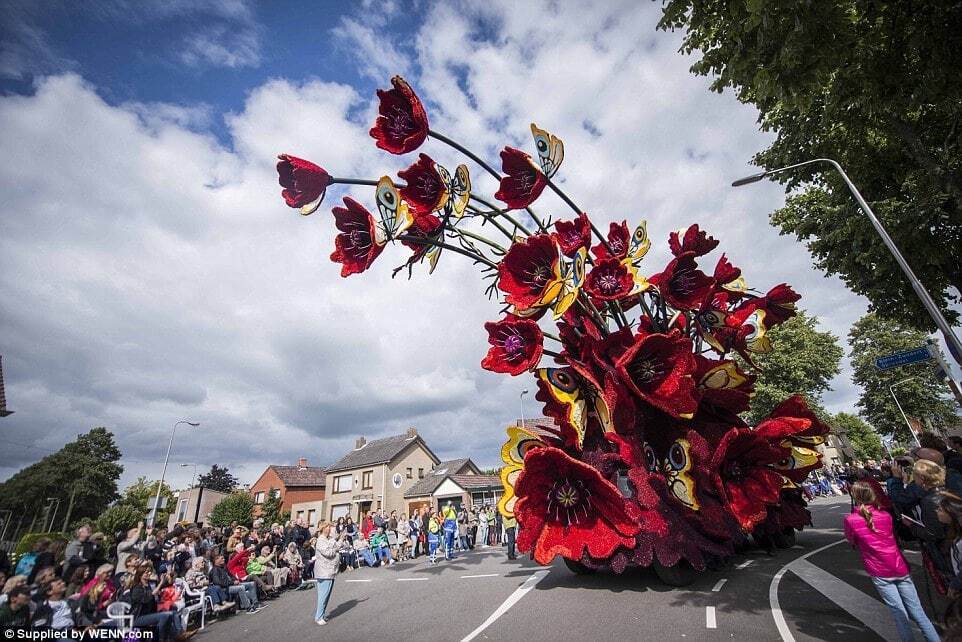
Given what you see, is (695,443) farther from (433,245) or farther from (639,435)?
(433,245)

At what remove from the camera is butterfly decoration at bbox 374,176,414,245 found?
7.66m

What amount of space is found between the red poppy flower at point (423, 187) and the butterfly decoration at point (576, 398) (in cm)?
385

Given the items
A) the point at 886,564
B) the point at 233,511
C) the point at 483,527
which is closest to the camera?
the point at 886,564

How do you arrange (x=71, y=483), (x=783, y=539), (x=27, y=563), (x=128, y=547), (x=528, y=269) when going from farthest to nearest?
1. (x=71, y=483)
2. (x=783, y=539)
3. (x=128, y=547)
4. (x=528, y=269)
5. (x=27, y=563)

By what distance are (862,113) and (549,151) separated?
5.68 metres

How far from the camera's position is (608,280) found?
9164 mm

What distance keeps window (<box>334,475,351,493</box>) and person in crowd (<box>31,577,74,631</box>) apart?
132 ft

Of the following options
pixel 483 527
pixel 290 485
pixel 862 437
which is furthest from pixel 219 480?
pixel 862 437

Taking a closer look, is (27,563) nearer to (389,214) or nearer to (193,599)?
(193,599)

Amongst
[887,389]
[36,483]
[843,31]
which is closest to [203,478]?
[36,483]

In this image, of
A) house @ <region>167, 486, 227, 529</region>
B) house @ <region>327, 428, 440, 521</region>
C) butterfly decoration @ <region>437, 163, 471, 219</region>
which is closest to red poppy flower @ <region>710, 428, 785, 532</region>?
butterfly decoration @ <region>437, 163, 471, 219</region>

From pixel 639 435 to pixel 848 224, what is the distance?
8046 millimetres

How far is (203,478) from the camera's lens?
58.3m

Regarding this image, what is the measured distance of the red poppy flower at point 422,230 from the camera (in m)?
8.39
